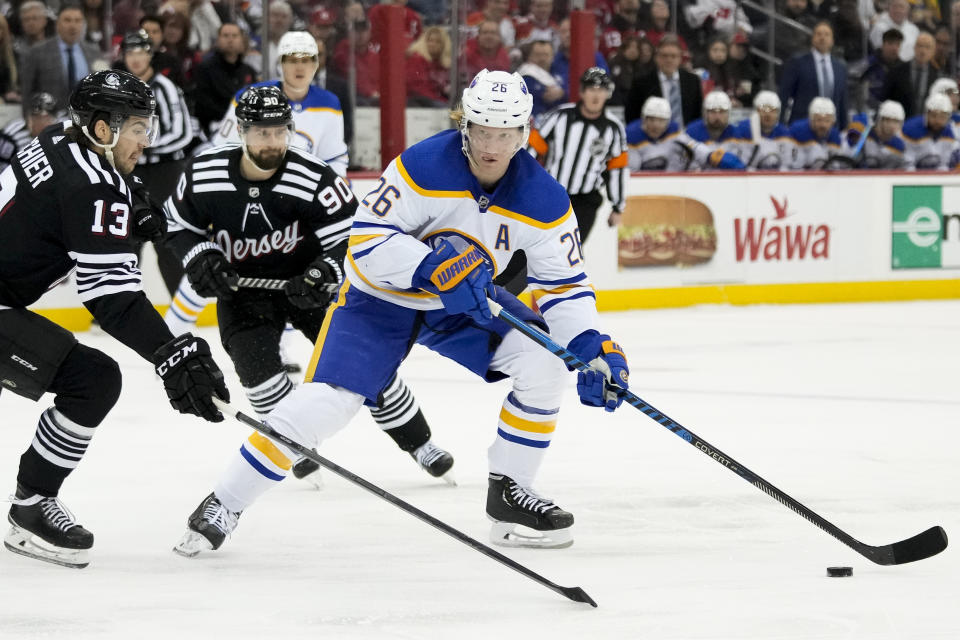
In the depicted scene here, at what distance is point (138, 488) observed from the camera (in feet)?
13.0

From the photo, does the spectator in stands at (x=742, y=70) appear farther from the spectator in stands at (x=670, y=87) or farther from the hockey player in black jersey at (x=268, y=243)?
the hockey player in black jersey at (x=268, y=243)

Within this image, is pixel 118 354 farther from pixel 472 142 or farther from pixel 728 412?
pixel 472 142

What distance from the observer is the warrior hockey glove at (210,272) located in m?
3.87

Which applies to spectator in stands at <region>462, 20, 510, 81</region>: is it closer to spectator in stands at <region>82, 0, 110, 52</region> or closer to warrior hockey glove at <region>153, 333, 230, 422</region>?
spectator in stands at <region>82, 0, 110, 52</region>

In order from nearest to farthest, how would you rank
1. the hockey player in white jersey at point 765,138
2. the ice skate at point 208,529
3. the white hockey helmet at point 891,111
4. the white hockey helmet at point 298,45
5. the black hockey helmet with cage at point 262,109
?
the ice skate at point 208,529 < the black hockey helmet with cage at point 262,109 < the white hockey helmet at point 298,45 < the hockey player in white jersey at point 765,138 < the white hockey helmet at point 891,111

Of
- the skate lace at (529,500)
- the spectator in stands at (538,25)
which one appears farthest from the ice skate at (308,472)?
the spectator in stands at (538,25)

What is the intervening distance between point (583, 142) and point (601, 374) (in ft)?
14.9

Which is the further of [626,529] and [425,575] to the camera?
[626,529]

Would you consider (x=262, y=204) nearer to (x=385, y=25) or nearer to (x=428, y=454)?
(x=428, y=454)

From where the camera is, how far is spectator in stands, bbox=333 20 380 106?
791cm

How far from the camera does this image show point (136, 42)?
6.73 meters

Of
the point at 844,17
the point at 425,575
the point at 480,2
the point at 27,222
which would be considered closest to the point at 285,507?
the point at 425,575

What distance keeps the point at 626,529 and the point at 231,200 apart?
138 centimetres

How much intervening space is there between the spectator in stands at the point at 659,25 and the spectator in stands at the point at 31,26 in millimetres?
3686
